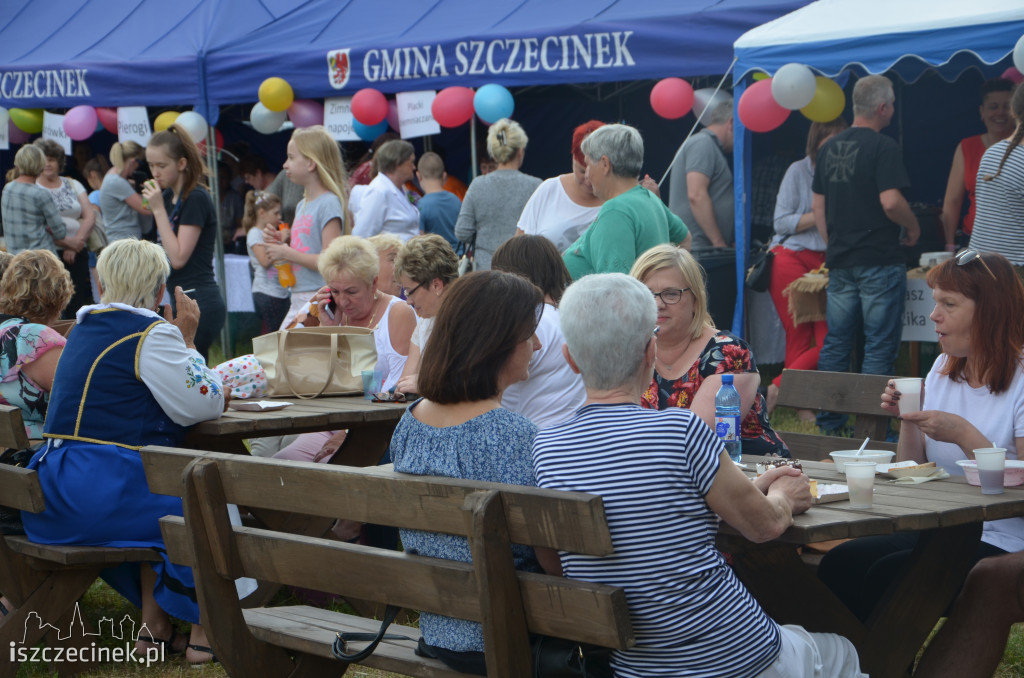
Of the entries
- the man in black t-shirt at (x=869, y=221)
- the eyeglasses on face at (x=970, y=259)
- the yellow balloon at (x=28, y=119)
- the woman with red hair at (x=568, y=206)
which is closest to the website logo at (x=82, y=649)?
the woman with red hair at (x=568, y=206)

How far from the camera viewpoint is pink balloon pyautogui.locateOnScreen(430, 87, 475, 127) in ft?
26.8

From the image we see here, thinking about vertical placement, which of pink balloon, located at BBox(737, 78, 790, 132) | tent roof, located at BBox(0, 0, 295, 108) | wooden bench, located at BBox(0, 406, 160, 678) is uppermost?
tent roof, located at BBox(0, 0, 295, 108)

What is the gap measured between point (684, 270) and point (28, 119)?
9.48 m

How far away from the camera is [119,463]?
11.8 ft

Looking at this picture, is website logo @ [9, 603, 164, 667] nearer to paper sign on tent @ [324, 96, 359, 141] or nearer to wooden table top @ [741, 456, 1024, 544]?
wooden table top @ [741, 456, 1024, 544]

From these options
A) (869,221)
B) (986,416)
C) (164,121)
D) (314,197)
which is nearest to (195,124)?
(164,121)

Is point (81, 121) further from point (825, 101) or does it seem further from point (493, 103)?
point (825, 101)

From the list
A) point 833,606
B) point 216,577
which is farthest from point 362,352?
point 833,606

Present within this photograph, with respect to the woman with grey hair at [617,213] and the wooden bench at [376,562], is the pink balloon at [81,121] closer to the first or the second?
the woman with grey hair at [617,213]

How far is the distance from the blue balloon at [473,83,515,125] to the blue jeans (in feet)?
8.86

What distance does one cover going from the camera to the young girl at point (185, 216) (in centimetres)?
602

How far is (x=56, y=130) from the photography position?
35.4ft

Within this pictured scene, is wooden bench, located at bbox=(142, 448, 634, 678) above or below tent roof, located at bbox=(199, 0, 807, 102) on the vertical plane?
below

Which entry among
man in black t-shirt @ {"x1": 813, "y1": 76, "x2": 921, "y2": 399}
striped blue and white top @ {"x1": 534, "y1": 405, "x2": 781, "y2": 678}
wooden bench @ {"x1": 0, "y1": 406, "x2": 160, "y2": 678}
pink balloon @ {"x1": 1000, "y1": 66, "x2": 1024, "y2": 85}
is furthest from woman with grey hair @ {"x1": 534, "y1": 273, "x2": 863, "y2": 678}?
pink balloon @ {"x1": 1000, "y1": 66, "x2": 1024, "y2": 85}
